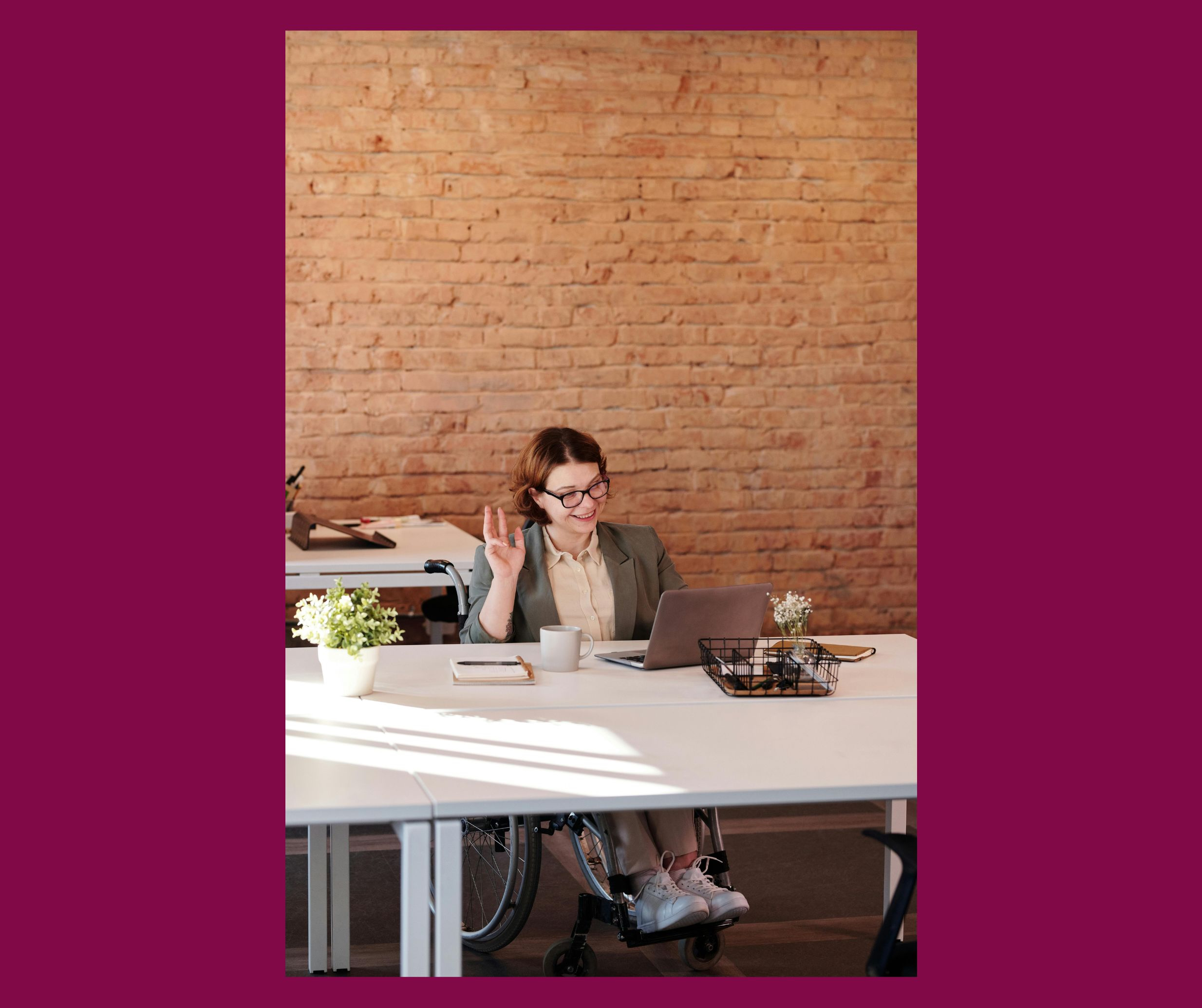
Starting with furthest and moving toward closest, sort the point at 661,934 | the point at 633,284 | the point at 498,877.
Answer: the point at 633,284 → the point at 498,877 → the point at 661,934

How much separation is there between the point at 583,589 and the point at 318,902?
2.77 ft

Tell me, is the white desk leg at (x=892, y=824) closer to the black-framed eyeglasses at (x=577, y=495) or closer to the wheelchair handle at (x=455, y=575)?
the black-framed eyeglasses at (x=577, y=495)

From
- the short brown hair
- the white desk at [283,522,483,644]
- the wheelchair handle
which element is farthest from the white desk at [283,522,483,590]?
the short brown hair

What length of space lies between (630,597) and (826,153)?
352 cm

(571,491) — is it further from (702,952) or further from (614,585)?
(702,952)

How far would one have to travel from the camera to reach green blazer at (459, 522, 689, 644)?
2.66 m

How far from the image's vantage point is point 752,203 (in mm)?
5570

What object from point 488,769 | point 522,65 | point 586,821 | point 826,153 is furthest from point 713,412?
point 488,769

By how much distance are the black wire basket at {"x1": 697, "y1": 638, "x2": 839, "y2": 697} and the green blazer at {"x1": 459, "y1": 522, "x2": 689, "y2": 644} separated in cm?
28

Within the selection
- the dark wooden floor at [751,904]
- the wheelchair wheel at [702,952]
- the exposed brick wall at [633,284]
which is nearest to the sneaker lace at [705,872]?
the wheelchair wheel at [702,952]

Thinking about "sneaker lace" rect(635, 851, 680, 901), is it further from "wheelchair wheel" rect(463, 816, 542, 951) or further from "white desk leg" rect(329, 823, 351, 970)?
"white desk leg" rect(329, 823, 351, 970)

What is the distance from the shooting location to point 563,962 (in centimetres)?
242

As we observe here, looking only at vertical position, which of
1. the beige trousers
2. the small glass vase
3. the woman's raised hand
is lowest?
the beige trousers

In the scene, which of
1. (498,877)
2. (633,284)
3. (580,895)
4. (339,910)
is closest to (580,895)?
(580,895)
